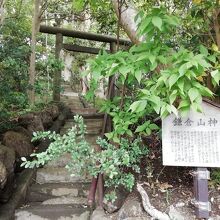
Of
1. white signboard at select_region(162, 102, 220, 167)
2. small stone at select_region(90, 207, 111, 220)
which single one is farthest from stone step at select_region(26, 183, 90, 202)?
white signboard at select_region(162, 102, 220, 167)

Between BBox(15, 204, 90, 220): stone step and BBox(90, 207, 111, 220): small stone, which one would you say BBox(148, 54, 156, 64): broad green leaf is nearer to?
BBox(90, 207, 111, 220): small stone

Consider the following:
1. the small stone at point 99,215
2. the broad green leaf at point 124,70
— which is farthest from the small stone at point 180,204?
the broad green leaf at point 124,70

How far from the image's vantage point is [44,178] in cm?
423

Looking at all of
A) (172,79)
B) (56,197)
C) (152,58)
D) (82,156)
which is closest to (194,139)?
(172,79)

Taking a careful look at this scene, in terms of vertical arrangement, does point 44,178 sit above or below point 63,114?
below

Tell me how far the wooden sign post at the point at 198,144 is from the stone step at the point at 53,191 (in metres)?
1.58

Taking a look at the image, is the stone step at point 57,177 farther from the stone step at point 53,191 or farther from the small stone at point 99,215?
the small stone at point 99,215

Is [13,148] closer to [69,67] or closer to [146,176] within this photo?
[146,176]

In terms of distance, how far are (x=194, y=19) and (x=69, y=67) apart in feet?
44.6

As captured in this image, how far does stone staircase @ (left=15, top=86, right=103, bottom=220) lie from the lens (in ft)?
11.2

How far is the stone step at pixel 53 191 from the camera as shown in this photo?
384 centimetres

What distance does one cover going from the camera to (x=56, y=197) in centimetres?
387

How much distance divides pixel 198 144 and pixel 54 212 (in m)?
1.87

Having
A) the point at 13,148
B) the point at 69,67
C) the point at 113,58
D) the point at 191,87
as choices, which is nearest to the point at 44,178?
the point at 13,148
